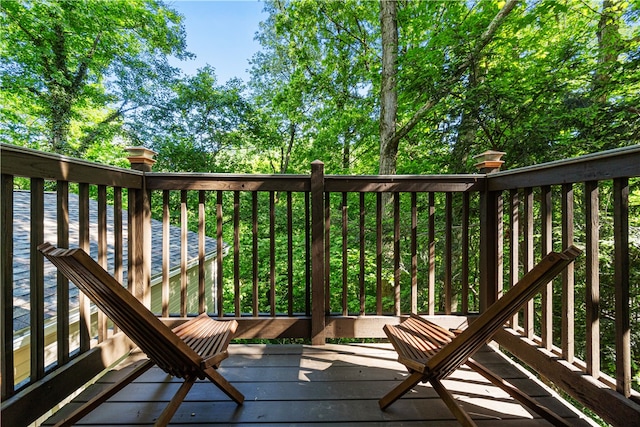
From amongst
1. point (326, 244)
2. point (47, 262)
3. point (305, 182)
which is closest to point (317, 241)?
point (326, 244)

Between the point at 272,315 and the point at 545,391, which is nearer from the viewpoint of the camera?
the point at 545,391

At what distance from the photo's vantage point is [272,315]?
216cm

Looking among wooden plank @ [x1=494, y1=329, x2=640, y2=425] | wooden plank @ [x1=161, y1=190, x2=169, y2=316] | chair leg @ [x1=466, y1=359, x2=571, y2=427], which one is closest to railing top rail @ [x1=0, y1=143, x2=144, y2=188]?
wooden plank @ [x1=161, y1=190, x2=169, y2=316]

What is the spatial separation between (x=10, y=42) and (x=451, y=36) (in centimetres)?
1195

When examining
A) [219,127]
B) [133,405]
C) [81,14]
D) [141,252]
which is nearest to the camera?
[133,405]

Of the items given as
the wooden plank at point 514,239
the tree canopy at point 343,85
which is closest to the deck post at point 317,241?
the wooden plank at point 514,239

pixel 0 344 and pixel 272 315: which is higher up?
pixel 0 344

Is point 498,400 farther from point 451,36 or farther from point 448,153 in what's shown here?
point 451,36

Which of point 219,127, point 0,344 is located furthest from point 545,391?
point 219,127

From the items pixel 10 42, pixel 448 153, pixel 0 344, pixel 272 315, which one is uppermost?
pixel 10 42

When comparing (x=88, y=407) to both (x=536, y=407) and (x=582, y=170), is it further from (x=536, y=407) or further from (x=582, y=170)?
(x=582, y=170)

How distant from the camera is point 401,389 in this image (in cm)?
136

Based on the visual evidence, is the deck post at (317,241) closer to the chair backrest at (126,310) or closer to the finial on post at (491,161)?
the chair backrest at (126,310)

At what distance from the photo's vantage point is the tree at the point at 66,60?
846 cm
